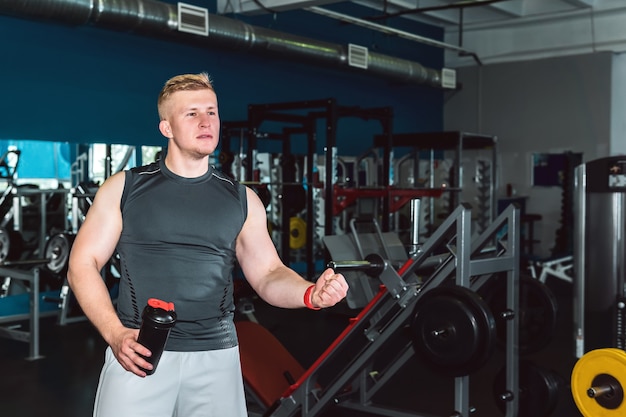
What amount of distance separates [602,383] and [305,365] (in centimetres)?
200

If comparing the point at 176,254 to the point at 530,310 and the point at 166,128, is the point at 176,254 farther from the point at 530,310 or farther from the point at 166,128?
the point at 530,310

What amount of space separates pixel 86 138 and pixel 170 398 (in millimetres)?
4767

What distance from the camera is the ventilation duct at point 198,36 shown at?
197 inches

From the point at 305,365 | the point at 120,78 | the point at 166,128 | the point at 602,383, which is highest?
the point at 120,78

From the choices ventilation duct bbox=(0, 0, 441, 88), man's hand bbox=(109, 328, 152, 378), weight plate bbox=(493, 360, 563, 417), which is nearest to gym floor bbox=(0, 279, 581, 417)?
weight plate bbox=(493, 360, 563, 417)

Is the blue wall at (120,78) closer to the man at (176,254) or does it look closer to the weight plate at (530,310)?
the weight plate at (530,310)

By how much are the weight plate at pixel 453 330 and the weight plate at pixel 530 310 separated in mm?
709

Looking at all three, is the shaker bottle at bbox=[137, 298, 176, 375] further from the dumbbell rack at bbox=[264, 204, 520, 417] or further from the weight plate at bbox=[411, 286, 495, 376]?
the dumbbell rack at bbox=[264, 204, 520, 417]

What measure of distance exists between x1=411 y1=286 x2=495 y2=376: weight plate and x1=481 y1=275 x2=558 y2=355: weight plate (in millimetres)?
709

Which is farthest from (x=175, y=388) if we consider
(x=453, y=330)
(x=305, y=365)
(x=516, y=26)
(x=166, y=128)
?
(x=516, y=26)

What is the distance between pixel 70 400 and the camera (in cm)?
380

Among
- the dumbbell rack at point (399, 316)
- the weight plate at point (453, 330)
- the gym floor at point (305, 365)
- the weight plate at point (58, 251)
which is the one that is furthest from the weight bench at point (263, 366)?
the weight plate at point (58, 251)

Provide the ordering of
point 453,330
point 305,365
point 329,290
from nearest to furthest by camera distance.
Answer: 1. point 329,290
2. point 453,330
3. point 305,365

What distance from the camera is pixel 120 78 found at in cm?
638
